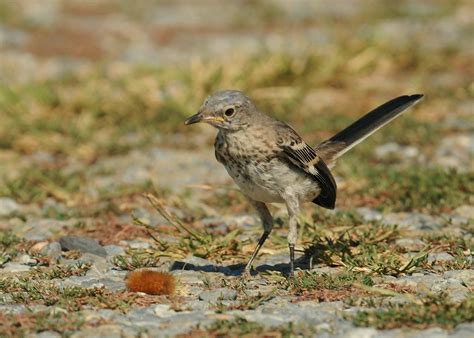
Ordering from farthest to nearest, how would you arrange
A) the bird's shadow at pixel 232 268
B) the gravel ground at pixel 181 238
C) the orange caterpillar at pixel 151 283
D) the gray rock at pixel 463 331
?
1. the bird's shadow at pixel 232 268
2. the orange caterpillar at pixel 151 283
3. the gravel ground at pixel 181 238
4. the gray rock at pixel 463 331

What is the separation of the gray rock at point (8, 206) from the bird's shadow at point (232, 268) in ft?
7.31

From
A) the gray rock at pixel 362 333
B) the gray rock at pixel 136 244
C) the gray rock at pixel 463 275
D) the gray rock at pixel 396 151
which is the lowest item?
the gray rock at pixel 136 244

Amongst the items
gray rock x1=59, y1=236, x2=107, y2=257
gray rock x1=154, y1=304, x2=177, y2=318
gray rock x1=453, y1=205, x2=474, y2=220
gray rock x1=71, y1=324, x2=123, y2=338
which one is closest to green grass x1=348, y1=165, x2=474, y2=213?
gray rock x1=453, y1=205, x2=474, y2=220

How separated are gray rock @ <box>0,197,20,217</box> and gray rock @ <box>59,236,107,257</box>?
4.52ft

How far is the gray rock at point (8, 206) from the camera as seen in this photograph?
8103 millimetres

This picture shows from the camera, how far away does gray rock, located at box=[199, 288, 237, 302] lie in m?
5.46

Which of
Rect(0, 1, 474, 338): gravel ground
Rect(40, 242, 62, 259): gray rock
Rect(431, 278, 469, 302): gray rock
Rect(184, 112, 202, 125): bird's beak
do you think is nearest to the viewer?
Rect(0, 1, 474, 338): gravel ground

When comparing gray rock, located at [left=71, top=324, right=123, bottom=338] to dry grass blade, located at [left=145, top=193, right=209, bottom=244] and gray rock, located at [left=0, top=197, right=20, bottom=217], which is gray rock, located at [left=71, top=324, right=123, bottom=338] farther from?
gray rock, located at [left=0, top=197, right=20, bottom=217]

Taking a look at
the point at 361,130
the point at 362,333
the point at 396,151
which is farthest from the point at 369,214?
the point at 362,333

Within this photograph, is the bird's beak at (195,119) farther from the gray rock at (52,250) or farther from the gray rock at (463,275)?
the gray rock at (463,275)

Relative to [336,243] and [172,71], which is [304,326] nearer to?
[336,243]

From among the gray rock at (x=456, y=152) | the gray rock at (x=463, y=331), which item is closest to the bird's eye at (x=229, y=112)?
the gray rock at (x=463, y=331)

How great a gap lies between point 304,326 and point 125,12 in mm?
14829

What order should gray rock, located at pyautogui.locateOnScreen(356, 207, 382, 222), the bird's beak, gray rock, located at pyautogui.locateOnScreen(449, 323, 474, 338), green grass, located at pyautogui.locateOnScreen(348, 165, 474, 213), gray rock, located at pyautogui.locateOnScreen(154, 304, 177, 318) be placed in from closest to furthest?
gray rock, located at pyautogui.locateOnScreen(449, 323, 474, 338) → gray rock, located at pyautogui.locateOnScreen(154, 304, 177, 318) → the bird's beak → gray rock, located at pyautogui.locateOnScreen(356, 207, 382, 222) → green grass, located at pyautogui.locateOnScreen(348, 165, 474, 213)
